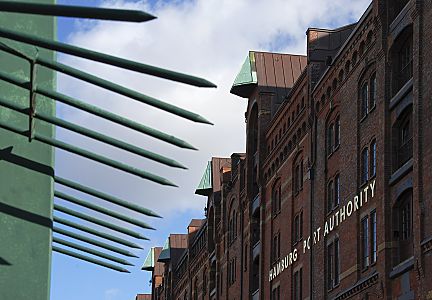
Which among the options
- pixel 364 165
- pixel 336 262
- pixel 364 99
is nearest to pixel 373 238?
pixel 364 165

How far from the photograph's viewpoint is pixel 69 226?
16.3 feet

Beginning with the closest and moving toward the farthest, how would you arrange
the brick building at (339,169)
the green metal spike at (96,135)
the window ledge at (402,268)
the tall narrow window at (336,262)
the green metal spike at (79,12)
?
1. the green metal spike at (79,12)
2. the green metal spike at (96,135)
3. the window ledge at (402,268)
4. the brick building at (339,169)
5. the tall narrow window at (336,262)

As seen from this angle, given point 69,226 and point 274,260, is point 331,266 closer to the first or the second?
point 274,260

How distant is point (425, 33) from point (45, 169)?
86.8 feet

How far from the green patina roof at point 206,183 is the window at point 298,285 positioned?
855 inches

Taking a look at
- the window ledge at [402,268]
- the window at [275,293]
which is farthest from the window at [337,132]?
the window at [275,293]

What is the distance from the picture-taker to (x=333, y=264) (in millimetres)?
36938

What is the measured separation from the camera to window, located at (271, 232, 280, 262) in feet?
150

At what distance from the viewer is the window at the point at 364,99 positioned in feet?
113

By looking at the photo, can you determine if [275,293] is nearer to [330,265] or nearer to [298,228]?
[298,228]

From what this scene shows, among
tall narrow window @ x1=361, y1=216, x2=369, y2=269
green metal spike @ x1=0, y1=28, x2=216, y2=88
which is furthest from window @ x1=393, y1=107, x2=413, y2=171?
green metal spike @ x1=0, y1=28, x2=216, y2=88

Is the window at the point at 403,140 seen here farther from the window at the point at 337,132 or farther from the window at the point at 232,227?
the window at the point at 232,227

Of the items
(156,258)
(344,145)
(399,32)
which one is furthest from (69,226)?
(156,258)

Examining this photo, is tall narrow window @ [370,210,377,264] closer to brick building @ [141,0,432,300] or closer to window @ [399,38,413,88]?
brick building @ [141,0,432,300]
